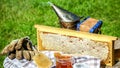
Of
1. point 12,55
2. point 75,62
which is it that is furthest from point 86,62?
point 12,55

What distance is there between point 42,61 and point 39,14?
4.35 m

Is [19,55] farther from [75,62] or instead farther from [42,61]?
[75,62]

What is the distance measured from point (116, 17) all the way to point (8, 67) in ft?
15.0

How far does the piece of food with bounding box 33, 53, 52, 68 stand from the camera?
418cm

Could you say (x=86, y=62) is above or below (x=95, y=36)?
below

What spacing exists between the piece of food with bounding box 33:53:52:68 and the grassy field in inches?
126

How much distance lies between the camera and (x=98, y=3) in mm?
8797

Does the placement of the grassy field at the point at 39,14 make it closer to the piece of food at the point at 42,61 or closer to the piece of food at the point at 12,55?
the piece of food at the point at 12,55

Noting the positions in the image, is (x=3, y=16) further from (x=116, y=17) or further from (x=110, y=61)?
(x=110, y=61)

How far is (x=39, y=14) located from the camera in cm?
846

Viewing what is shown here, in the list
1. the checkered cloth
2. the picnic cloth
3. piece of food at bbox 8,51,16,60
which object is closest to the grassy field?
piece of food at bbox 8,51,16,60

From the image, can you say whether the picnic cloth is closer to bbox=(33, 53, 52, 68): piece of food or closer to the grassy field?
bbox=(33, 53, 52, 68): piece of food

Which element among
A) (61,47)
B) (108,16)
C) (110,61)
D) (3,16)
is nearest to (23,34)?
(3,16)

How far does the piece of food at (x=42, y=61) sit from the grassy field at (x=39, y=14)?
3.19m
